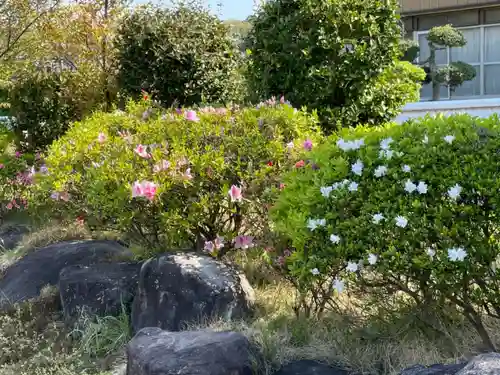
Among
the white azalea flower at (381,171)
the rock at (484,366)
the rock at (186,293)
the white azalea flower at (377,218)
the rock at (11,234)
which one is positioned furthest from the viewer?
the rock at (11,234)

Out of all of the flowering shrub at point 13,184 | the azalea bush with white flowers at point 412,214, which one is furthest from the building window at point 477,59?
the azalea bush with white flowers at point 412,214

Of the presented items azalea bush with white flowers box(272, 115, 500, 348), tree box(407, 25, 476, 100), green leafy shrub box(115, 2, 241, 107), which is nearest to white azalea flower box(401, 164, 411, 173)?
azalea bush with white flowers box(272, 115, 500, 348)

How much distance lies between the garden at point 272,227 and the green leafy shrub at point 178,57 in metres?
0.03

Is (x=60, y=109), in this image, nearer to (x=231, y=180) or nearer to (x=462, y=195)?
(x=231, y=180)

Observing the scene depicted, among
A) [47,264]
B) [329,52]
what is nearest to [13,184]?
[47,264]

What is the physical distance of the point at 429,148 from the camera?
3.75 meters

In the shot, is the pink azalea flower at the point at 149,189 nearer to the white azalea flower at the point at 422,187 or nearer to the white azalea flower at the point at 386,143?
the white azalea flower at the point at 386,143

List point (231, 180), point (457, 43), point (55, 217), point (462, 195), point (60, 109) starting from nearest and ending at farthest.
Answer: point (462, 195) → point (231, 180) → point (55, 217) → point (60, 109) → point (457, 43)

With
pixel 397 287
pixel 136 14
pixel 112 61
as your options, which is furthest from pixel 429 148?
pixel 112 61

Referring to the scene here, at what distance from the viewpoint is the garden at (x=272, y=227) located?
3695mm

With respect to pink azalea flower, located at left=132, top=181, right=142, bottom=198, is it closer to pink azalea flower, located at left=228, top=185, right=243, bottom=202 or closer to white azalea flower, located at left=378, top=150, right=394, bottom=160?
pink azalea flower, located at left=228, top=185, right=243, bottom=202

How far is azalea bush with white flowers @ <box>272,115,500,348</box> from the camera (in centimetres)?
358

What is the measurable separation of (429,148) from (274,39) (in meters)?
3.65

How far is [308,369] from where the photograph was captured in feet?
12.5
